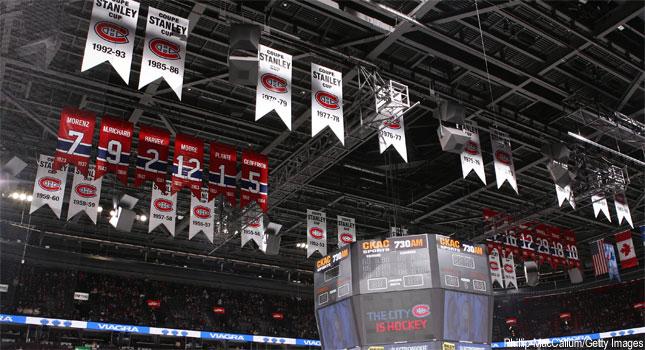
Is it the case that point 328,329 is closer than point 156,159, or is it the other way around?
point 328,329

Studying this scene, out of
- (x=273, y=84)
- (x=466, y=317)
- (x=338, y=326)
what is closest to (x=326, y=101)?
(x=273, y=84)

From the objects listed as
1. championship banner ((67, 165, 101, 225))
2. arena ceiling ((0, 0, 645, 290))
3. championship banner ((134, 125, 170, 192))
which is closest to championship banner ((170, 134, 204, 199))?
championship banner ((134, 125, 170, 192))

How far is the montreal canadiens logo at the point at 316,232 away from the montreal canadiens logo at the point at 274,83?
279 inches

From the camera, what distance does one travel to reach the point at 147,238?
22.4 metres

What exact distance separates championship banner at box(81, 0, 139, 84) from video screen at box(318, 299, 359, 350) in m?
5.18

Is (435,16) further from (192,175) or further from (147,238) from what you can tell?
(147,238)

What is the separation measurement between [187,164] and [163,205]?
1.86 meters

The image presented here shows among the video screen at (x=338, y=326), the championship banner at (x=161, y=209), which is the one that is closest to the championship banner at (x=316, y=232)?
the championship banner at (x=161, y=209)

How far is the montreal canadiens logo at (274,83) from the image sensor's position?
8883 mm

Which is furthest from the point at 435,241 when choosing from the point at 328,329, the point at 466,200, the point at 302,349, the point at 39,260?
the point at 302,349

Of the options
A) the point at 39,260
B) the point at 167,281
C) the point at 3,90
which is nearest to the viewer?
the point at 3,90

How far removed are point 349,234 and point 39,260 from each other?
1403 cm

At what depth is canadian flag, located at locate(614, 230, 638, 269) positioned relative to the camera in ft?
62.0

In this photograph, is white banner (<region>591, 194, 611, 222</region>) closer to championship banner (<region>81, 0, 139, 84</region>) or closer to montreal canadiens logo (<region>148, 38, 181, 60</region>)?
montreal canadiens logo (<region>148, 38, 181, 60</region>)
